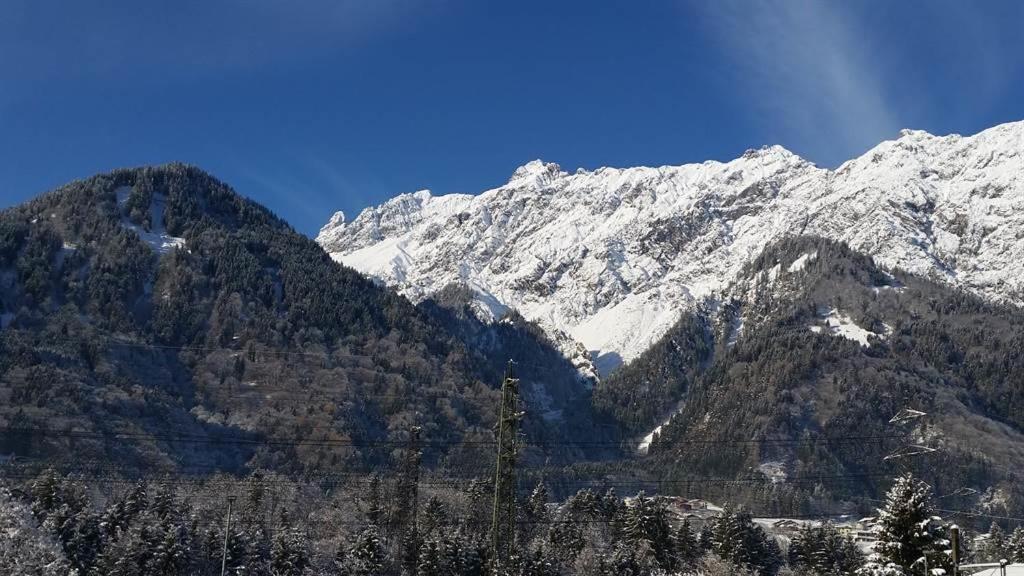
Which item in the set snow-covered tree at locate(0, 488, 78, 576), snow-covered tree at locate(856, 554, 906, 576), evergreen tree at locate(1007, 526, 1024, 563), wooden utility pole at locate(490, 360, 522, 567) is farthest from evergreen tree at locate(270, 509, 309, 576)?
evergreen tree at locate(1007, 526, 1024, 563)

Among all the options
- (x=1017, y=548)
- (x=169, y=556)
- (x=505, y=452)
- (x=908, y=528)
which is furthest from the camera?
(x=1017, y=548)

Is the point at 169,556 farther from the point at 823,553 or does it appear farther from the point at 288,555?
the point at 823,553

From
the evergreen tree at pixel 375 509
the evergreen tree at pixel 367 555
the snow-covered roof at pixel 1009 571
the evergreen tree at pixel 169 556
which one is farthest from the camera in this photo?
the evergreen tree at pixel 375 509

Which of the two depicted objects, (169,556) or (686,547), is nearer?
(169,556)

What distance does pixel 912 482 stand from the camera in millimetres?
69438

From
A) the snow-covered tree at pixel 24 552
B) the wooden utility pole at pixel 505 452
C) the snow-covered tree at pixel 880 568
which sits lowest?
the snow-covered tree at pixel 880 568

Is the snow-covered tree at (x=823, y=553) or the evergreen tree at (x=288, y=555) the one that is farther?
the snow-covered tree at (x=823, y=553)

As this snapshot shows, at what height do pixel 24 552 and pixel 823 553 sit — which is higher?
pixel 24 552

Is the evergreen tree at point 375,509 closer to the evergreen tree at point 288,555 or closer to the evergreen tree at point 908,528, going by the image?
the evergreen tree at point 288,555

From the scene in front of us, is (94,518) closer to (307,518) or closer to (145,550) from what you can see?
(145,550)

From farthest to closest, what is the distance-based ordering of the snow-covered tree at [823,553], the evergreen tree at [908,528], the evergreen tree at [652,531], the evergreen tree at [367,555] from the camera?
1. the snow-covered tree at [823,553]
2. the evergreen tree at [652,531]
3. the evergreen tree at [367,555]
4. the evergreen tree at [908,528]

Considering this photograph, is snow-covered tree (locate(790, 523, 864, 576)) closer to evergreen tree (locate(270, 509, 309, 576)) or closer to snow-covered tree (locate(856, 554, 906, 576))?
evergreen tree (locate(270, 509, 309, 576))

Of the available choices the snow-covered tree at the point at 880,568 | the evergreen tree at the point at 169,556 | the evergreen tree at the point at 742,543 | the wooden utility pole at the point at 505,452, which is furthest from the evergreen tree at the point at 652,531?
the wooden utility pole at the point at 505,452

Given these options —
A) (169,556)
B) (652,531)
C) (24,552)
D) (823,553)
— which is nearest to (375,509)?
(652,531)
